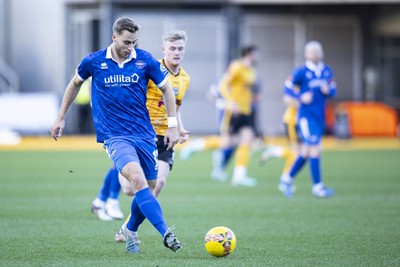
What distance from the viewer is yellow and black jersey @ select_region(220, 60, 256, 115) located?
18.1m

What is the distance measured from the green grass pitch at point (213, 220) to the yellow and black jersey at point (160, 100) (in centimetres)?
122

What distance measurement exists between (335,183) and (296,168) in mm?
2161

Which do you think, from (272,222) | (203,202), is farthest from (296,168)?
(272,222)

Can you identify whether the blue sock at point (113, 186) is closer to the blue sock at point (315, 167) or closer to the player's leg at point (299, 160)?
the player's leg at point (299, 160)

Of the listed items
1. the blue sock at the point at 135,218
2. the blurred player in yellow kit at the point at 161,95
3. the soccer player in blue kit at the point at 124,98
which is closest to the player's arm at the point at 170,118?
the soccer player in blue kit at the point at 124,98

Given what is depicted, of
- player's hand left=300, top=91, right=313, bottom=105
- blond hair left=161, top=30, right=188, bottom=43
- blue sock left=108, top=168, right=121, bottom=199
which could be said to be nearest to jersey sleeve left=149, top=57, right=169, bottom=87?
blond hair left=161, top=30, right=188, bottom=43

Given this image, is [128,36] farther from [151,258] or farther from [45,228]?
→ [45,228]

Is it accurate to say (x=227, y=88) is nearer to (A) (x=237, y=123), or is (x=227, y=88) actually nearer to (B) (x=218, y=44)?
(A) (x=237, y=123)

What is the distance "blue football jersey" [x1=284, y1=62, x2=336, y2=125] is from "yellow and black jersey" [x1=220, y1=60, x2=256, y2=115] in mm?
2886

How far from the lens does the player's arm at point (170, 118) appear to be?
8836 mm

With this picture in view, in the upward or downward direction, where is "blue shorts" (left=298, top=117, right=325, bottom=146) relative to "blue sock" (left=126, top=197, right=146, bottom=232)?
upward

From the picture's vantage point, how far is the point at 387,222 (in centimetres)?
1160

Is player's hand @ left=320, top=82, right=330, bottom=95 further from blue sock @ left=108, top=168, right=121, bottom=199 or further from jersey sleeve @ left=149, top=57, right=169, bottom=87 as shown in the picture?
jersey sleeve @ left=149, top=57, right=169, bottom=87

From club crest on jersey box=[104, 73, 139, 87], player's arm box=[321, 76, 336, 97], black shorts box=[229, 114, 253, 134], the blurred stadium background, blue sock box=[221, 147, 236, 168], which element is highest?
the blurred stadium background
